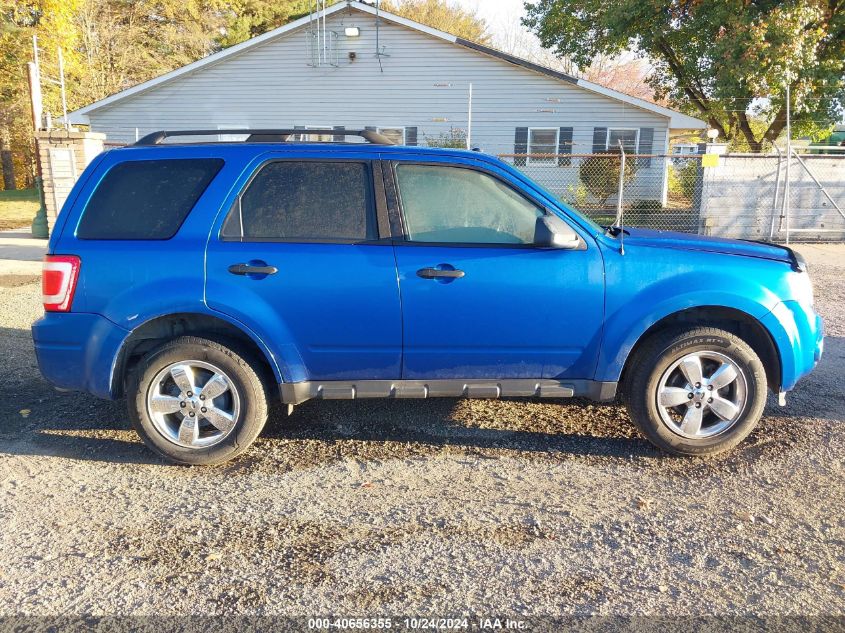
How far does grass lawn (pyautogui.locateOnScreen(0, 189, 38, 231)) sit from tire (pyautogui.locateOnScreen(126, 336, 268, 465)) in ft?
51.7

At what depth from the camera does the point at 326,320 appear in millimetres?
3930

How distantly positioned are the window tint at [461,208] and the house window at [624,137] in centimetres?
1831

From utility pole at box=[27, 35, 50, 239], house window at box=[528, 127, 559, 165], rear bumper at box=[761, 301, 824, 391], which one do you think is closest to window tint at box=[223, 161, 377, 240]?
rear bumper at box=[761, 301, 824, 391]

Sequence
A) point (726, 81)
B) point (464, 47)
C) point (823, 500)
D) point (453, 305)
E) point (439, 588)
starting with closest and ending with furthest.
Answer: point (439, 588) < point (823, 500) < point (453, 305) < point (726, 81) < point (464, 47)

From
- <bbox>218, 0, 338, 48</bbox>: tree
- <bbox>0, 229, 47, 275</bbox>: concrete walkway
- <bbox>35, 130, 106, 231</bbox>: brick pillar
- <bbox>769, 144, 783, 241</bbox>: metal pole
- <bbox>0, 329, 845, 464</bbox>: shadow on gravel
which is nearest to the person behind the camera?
<bbox>0, 329, 845, 464</bbox>: shadow on gravel

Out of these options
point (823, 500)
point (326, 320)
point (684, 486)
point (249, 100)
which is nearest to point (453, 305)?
point (326, 320)

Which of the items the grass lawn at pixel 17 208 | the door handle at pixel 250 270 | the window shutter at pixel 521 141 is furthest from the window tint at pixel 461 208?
the window shutter at pixel 521 141

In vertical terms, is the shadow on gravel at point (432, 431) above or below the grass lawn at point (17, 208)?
below

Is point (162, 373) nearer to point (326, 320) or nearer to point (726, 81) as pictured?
point (326, 320)

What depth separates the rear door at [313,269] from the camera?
3.88 metres

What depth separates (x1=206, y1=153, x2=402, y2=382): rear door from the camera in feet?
12.7

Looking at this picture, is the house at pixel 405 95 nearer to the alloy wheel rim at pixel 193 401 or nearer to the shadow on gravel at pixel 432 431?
the shadow on gravel at pixel 432 431

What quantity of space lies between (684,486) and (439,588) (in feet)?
5.59

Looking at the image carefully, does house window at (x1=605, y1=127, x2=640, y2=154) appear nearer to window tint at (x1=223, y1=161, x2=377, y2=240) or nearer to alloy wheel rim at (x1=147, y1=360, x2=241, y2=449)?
window tint at (x1=223, y1=161, x2=377, y2=240)
